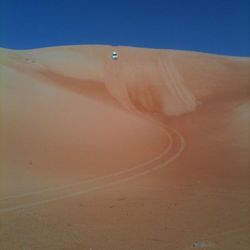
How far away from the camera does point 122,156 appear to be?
14906 mm

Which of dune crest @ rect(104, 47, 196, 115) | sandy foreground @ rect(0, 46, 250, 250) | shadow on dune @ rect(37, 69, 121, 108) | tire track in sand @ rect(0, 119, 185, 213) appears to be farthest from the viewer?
dune crest @ rect(104, 47, 196, 115)

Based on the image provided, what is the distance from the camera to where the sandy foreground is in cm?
728

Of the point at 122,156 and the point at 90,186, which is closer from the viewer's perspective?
the point at 90,186

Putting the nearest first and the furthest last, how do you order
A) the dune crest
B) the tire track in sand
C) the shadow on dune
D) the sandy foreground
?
1. the sandy foreground
2. the tire track in sand
3. the shadow on dune
4. the dune crest

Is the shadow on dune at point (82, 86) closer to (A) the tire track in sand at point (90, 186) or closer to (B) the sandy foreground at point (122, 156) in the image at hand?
(B) the sandy foreground at point (122, 156)

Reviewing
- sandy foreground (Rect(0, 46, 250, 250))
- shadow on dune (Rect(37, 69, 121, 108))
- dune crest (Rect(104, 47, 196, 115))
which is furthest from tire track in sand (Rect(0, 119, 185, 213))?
dune crest (Rect(104, 47, 196, 115))

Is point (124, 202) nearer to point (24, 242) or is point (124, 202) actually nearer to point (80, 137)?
point (24, 242)

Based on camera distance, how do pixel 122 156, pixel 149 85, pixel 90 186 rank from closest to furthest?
pixel 90 186, pixel 122 156, pixel 149 85

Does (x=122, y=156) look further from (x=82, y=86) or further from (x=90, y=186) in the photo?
(x=82, y=86)

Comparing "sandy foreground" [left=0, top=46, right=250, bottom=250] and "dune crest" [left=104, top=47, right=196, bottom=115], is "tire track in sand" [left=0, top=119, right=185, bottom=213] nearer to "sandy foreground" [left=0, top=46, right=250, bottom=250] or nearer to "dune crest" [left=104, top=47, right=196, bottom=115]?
"sandy foreground" [left=0, top=46, right=250, bottom=250]

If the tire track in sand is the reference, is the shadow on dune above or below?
above

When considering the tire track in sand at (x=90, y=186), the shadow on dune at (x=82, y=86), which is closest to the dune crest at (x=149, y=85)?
the shadow on dune at (x=82, y=86)

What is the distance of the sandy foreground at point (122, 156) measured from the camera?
7281 millimetres

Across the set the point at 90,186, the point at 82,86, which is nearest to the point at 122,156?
the point at 90,186
